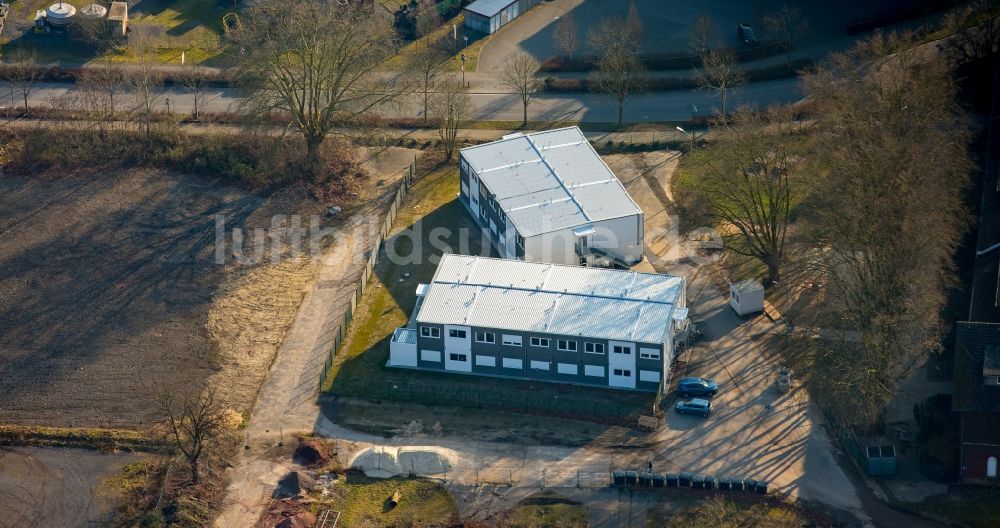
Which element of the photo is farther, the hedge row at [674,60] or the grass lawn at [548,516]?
the hedge row at [674,60]

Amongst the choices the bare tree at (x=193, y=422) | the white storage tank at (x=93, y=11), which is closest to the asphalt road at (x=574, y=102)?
the white storage tank at (x=93, y=11)

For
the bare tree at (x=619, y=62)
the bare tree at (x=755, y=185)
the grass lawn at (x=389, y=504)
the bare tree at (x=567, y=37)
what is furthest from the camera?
the bare tree at (x=567, y=37)

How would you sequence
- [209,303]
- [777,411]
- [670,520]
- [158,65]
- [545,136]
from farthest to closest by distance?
[158,65], [545,136], [209,303], [777,411], [670,520]

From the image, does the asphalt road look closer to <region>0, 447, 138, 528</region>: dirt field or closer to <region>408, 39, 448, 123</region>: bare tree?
<region>408, 39, 448, 123</region>: bare tree

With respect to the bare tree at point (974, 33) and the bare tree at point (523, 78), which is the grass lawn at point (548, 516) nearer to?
the bare tree at point (523, 78)

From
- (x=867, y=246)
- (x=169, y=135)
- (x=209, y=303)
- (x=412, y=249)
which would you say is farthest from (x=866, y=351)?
(x=169, y=135)

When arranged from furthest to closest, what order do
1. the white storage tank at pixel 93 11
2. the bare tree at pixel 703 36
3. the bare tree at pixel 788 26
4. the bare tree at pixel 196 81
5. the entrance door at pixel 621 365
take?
the white storage tank at pixel 93 11 → the bare tree at pixel 196 81 → the bare tree at pixel 788 26 → the bare tree at pixel 703 36 → the entrance door at pixel 621 365

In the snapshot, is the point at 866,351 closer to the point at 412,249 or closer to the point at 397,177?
the point at 412,249

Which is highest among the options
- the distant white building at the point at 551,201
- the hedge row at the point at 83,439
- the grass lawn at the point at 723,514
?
the distant white building at the point at 551,201
